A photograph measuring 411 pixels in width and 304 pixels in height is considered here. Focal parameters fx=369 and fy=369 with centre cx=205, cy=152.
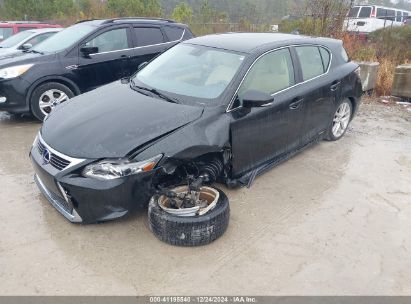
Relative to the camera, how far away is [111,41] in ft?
21.4

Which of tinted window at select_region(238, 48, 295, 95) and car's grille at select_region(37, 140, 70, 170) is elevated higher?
tinted window at select_region(238, 48, 295, 95)

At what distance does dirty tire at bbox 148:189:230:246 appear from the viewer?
3.03 meters

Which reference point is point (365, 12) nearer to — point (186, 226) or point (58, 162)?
point (186, 226)

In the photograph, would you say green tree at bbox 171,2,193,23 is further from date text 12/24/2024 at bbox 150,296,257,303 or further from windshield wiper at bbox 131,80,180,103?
date text 12/24/2024 at bbox 150,296,257,303

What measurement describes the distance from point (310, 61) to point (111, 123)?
8.99 feet

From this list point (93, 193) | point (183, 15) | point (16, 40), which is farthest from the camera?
point (183, 15)

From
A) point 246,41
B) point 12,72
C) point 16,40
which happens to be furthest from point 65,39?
point 16,40

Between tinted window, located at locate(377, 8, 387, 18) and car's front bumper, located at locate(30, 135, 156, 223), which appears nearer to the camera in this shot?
car's front bumper, located at locate(30, 135, 156, 223)

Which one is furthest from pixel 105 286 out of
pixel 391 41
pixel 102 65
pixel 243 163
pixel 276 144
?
pixel 391 41

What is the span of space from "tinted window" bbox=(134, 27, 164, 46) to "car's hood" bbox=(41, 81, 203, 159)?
10.7ft

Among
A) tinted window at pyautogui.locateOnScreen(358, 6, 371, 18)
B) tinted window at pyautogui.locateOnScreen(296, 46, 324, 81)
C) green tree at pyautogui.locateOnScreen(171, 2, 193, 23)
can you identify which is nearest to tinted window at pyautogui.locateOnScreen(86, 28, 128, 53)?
tinted window at pyautogui.locateOnScreen(296, 46, 324, 81)

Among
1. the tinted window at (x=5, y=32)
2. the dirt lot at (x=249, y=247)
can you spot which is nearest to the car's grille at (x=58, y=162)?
the dirt lot at (x=249, y=247)


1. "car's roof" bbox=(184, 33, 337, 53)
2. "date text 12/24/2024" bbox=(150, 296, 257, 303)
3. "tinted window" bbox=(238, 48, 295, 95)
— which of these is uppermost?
"car's roof" bbox=(184, 33, 337, 53)

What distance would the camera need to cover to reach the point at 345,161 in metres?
5.04
